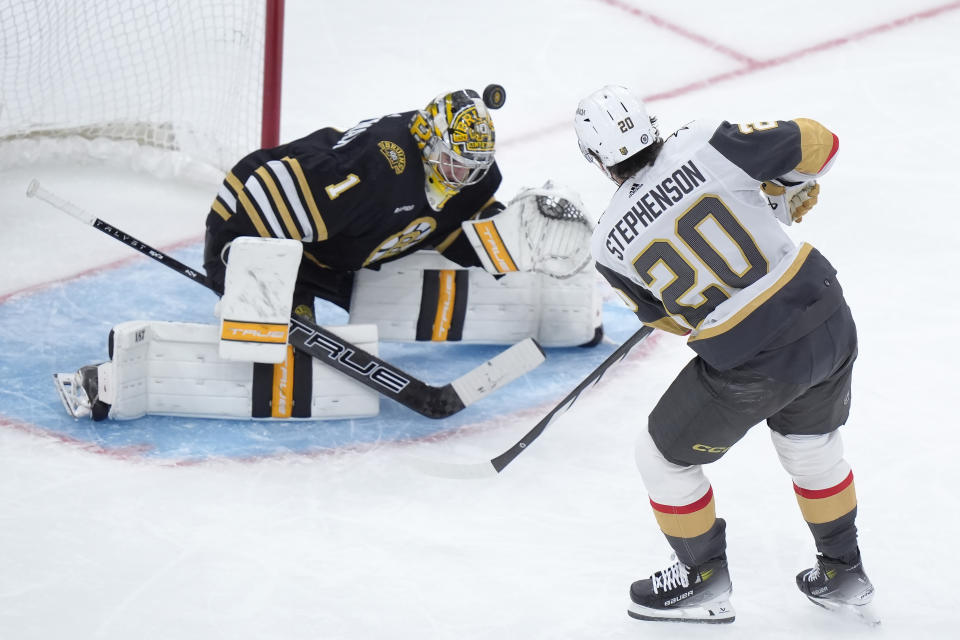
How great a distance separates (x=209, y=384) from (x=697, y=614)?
4.26 ft

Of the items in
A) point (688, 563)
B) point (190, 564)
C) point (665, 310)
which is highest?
point (665, 310)

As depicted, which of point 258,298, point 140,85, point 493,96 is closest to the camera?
point 258,298

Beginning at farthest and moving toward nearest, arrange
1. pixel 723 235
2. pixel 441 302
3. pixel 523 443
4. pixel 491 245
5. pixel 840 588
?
pixel 441 302 → pixel 491 245 → pixel 523 443 → pixel 840 588 → pixel 723 235

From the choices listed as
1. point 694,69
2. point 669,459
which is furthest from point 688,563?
point 694,69

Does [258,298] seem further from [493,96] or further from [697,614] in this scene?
[697,614]

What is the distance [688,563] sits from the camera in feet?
7.46

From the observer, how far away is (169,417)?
3.00m

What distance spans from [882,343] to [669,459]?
1.43m

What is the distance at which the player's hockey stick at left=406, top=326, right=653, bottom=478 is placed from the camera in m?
A: 2.63

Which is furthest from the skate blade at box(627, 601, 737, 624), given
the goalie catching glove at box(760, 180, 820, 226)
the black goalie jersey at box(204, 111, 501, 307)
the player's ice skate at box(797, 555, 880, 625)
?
the black goalie jersey at box(204, 111, 501, 307)

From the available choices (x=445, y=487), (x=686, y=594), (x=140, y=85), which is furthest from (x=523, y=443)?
(x=140, y=85)

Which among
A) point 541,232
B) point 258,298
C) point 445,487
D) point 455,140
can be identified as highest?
point 455,140

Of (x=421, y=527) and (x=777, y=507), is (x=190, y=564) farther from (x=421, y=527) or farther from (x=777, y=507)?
(x=777, y=507)

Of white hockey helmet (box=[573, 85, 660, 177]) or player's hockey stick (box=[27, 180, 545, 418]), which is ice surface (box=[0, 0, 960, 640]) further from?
white hockey helmet (box=[573, 85, 660, 177])
